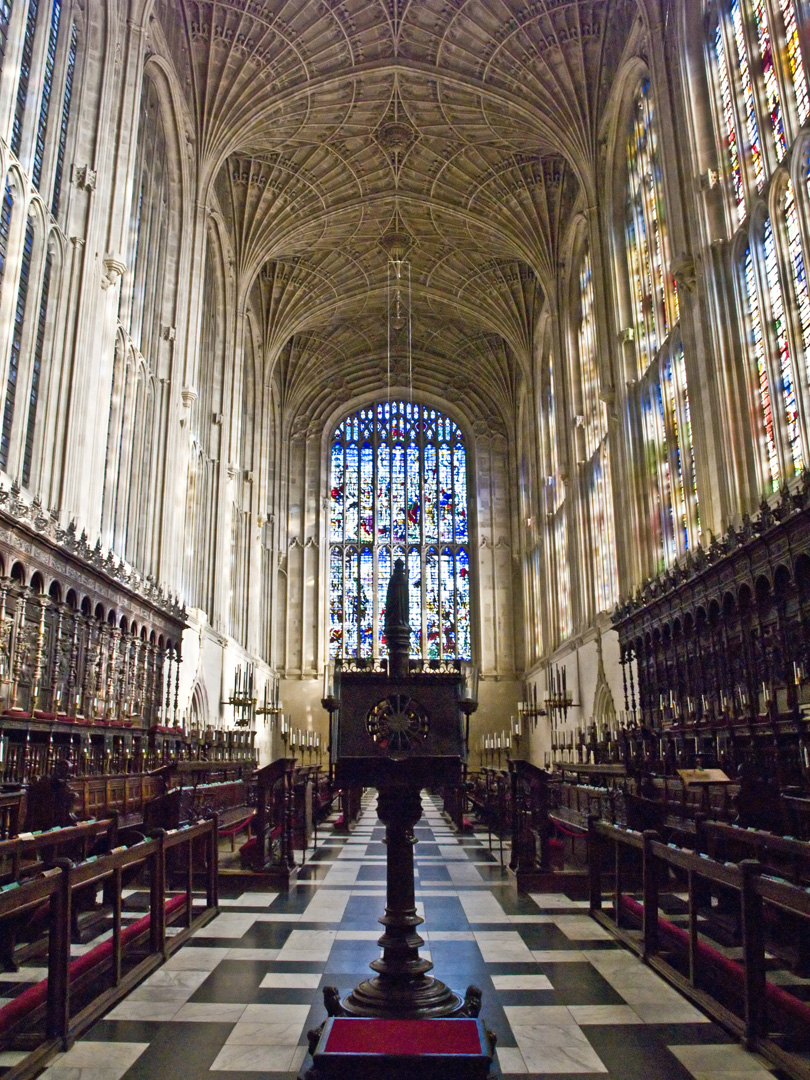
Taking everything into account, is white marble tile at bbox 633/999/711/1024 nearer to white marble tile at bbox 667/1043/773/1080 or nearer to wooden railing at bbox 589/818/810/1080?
wooden railing at bbox 589/818/810/1080

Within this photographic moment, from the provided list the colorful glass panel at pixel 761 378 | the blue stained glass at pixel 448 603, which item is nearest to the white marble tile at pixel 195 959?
the colorful glass panel at pixel 761 378

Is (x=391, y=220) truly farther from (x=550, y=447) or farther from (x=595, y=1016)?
(x=595, y=1016)

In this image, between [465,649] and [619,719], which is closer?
[619,719]

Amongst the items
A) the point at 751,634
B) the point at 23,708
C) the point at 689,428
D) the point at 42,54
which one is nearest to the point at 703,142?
the point at 689,428

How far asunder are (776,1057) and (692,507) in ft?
42.2

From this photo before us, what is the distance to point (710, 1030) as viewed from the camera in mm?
4324

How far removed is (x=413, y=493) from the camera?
1458 inches

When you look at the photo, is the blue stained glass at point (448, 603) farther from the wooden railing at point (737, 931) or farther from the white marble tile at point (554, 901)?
the wooden railing at point (737, 931)

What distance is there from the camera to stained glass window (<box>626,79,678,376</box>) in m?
17.3

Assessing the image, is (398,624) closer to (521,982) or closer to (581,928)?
(521,982)

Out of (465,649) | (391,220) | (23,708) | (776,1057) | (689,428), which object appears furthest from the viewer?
(465,649)

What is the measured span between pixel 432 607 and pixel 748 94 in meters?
25.1

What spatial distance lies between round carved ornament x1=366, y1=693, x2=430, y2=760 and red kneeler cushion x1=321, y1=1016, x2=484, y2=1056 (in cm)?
194

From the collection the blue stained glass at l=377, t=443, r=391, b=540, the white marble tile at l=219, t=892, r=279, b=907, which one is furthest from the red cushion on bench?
the blue stained glass at l=377, t=443, r=391, b=540
